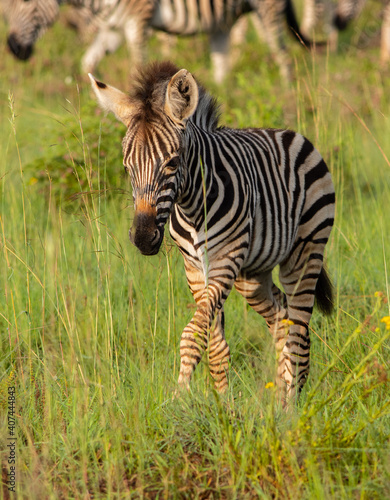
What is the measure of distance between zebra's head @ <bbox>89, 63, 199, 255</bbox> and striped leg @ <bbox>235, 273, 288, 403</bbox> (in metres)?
1.17

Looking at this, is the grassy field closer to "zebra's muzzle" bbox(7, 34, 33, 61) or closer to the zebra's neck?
the zebra's neck

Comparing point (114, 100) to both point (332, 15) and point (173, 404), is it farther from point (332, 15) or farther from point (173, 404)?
point (332, 15)

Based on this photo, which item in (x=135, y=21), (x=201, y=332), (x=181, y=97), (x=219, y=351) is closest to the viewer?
(x=181, y=97)

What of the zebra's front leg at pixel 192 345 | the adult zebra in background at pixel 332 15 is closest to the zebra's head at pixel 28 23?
the adult zebra in background at pixel 332 15

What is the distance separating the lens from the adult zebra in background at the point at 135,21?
10.8m

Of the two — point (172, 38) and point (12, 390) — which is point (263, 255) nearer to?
point (12, 390)

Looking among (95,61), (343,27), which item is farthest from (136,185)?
(343,27)

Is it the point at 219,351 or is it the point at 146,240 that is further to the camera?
the point at 219,351

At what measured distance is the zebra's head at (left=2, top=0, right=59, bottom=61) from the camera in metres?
11.1

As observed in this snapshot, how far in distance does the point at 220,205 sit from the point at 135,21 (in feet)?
26.3

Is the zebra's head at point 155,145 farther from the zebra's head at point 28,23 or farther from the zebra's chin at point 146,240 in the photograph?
the zebra's head at point 28,23

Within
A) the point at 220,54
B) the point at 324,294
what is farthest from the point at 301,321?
the point at 220,54

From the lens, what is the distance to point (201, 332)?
3498mm

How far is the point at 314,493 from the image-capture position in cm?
257
